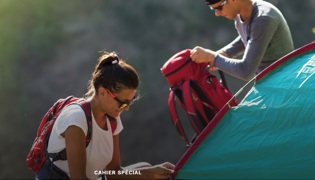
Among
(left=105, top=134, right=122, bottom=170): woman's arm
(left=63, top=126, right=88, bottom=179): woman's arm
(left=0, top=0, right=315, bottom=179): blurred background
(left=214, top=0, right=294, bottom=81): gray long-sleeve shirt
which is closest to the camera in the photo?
(left=63, top=126, right=88, bottom=179): woman's arm

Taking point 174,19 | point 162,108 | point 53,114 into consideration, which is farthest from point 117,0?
point 53,114

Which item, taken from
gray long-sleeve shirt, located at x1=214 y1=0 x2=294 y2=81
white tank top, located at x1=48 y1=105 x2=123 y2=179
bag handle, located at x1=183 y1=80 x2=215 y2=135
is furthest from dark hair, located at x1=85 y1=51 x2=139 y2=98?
gray long-sleeve shirt, located at x1=214 y1=0 x2=294 y2=81

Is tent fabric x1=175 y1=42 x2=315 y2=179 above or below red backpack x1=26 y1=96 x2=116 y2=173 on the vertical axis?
below

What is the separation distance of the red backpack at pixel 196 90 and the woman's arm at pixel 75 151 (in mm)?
808

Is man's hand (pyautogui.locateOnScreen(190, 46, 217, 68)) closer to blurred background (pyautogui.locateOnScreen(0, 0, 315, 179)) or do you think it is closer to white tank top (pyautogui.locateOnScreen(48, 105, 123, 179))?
white tank top (pyautogui.locateOnScreen(48, 105, 123, 179))

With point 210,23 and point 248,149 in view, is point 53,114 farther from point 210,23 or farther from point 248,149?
point 210,23

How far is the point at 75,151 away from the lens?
7.57 ft

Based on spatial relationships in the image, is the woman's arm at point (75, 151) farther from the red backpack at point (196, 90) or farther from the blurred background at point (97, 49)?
the blurred background at point (97, 49)

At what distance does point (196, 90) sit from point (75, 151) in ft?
2.93

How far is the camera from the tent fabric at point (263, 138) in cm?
252

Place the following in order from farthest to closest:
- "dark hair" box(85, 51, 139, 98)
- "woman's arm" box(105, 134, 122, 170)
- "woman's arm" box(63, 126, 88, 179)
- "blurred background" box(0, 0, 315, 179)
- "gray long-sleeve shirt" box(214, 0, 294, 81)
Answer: "blurred background" box(0, 0, 315, 179) < "gray long-sleeve shirt" box(214, 0, 294, 81) < "woman's arm" box(105, 134, 122, 170) < "dark hair" box(85, 51, 139, 98) < "woman's arm" box(63, 126, 88, 179)

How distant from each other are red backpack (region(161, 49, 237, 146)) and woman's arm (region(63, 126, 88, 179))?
81cm

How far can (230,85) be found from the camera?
15.6 ft

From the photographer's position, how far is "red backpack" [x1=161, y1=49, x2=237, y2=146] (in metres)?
2.98
